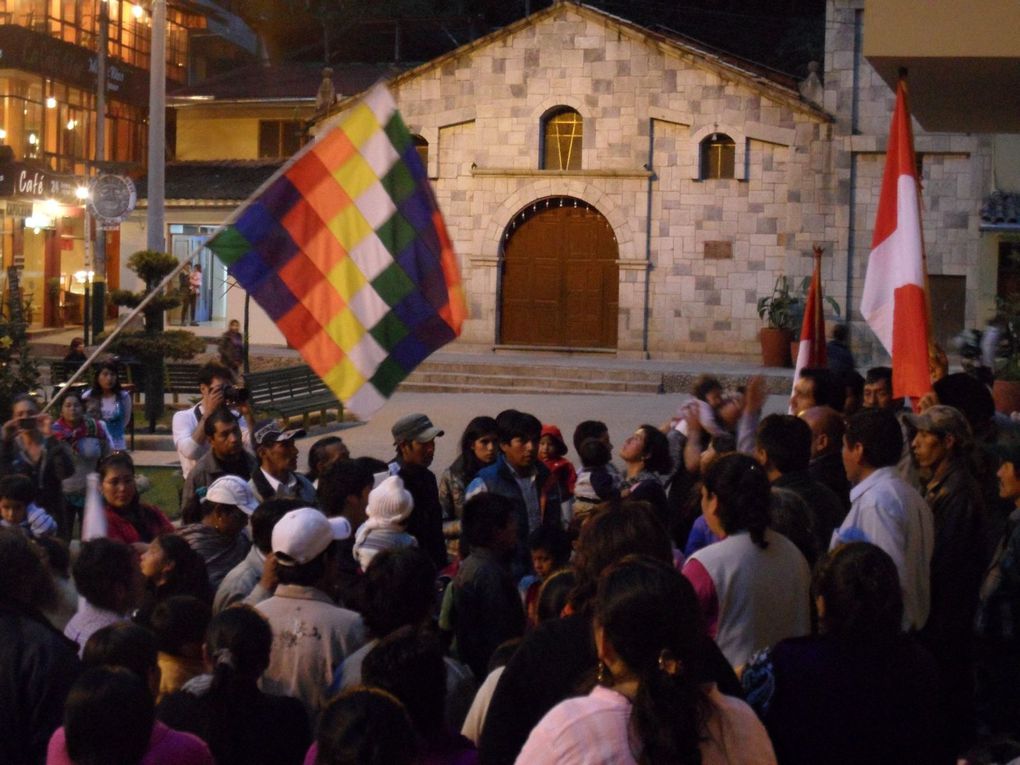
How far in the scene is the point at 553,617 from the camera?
464 cm

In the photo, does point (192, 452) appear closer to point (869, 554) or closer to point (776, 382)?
Result: point (869, 554)

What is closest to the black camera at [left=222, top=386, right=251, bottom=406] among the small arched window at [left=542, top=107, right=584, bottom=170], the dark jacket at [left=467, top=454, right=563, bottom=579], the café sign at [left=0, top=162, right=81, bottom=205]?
the dark jacket at [left=467, top=454, right=563, bottom=579]

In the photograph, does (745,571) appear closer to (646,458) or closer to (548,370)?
(646,458)

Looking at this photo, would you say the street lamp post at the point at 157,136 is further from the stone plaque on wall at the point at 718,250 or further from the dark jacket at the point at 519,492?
the dark jacket at the point at 519,492

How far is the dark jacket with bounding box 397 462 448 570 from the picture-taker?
7.70 metres

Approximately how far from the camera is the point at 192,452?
8867 mm

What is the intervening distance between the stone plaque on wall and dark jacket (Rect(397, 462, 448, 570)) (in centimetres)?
2166

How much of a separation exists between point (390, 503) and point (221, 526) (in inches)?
32.6

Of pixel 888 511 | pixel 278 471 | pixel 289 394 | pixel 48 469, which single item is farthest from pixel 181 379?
pixel 888 511

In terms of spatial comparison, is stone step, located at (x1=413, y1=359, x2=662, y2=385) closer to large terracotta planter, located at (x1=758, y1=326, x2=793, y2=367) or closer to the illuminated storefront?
large terracotta planter, located at (x1=758, y1=326, x2=793, y2=367)

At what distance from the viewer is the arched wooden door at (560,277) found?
30.1 m

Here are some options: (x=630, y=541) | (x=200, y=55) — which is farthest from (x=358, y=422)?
(x=200, y=55)

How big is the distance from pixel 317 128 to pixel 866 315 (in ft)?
84.2

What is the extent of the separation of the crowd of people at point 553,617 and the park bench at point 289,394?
12.3m
